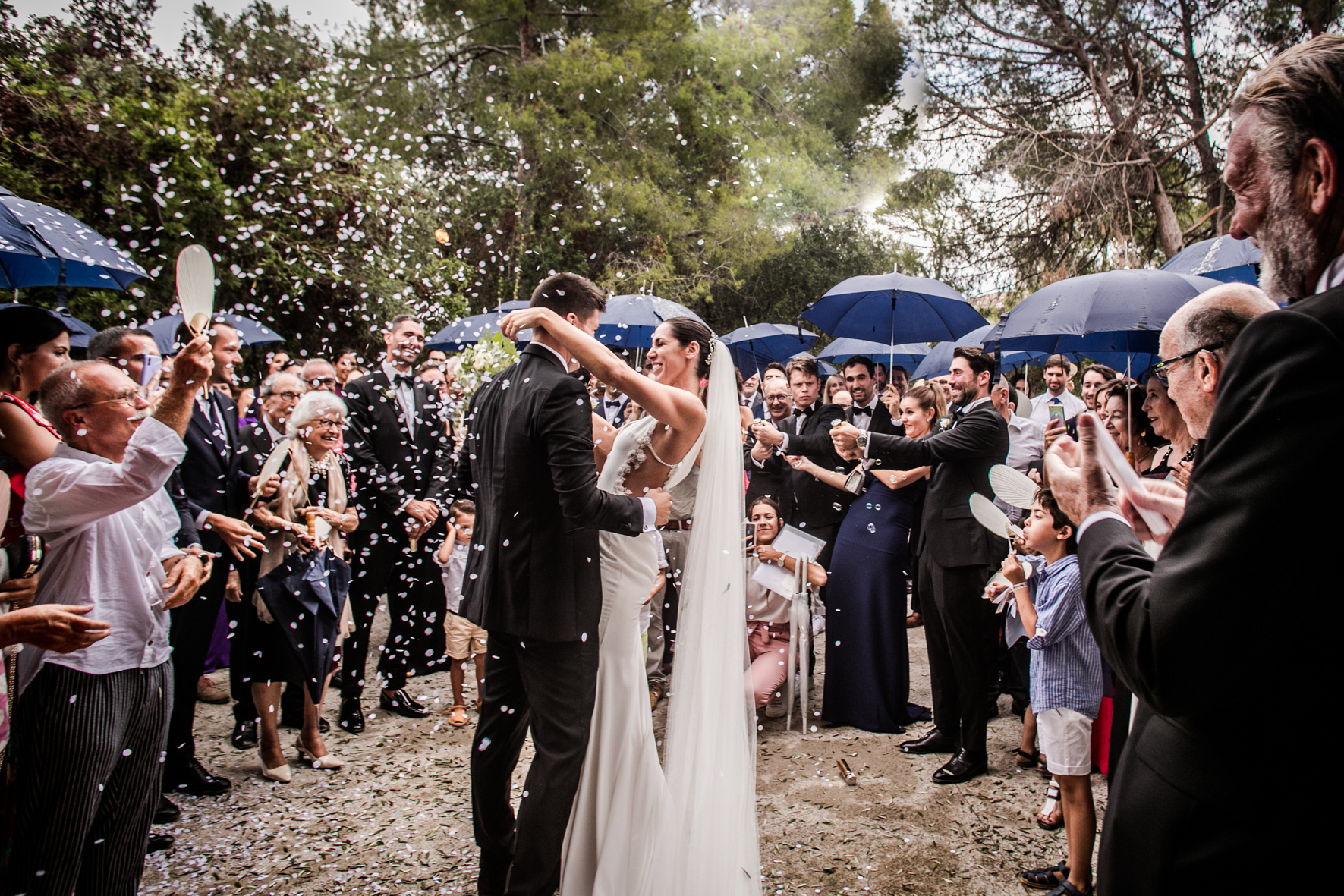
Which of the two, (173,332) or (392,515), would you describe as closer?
(392,515)

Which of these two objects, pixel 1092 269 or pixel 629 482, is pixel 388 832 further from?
pixel 1092 269

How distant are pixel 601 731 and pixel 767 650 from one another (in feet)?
7.63

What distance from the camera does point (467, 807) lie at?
3.68 metres

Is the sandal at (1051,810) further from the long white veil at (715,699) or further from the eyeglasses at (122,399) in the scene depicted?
the eyeglasses at (122,399)

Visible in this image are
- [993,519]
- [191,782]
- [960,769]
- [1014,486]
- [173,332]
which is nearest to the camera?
[1014,486]

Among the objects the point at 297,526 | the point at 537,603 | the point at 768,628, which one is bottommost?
the point at 768,628

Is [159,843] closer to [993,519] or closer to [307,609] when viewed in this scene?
[307,609]

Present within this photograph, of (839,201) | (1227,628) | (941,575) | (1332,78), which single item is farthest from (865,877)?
(839,201)

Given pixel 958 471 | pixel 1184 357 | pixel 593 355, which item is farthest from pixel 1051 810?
pixel 593 355

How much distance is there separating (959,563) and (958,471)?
0.54 metres

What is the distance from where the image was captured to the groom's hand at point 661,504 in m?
2.91

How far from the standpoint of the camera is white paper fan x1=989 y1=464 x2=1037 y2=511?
2541 mm

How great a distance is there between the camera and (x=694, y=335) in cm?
332

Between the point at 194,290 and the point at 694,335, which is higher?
the point at 694,335
